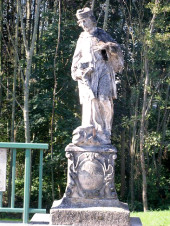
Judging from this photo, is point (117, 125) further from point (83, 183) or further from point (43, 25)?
point (83, 183)

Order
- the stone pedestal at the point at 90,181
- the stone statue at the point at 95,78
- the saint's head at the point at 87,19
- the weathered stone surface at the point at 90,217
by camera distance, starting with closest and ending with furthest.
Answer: the weathered stone surface at the point at 90,217 < the stone pedestal at the point at 90,181 < the stone statue at the point at 95,78 < the saint's head at the point at 87,19

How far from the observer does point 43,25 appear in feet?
61.9

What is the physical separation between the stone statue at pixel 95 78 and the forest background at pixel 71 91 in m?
8.35

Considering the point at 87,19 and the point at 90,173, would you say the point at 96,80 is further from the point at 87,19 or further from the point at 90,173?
the point at 90,173

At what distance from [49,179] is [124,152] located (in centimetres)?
368

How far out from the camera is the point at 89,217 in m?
6.45

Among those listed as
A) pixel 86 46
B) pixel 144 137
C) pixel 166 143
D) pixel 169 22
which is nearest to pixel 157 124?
pixel 166 143

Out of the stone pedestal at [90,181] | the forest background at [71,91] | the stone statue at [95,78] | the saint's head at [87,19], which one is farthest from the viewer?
the forest background at [71,91]

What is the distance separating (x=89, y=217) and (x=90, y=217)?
1cm

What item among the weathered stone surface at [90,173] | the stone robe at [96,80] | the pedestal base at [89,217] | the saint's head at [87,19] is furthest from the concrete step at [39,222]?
the saint's head at [87,19]

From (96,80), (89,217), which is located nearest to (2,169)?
(89,217)

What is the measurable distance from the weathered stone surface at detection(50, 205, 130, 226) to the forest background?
9485 mm

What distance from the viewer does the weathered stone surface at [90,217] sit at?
642 cm

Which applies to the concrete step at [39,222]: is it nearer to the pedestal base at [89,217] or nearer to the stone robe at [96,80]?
the pedestal base at [89,217]
